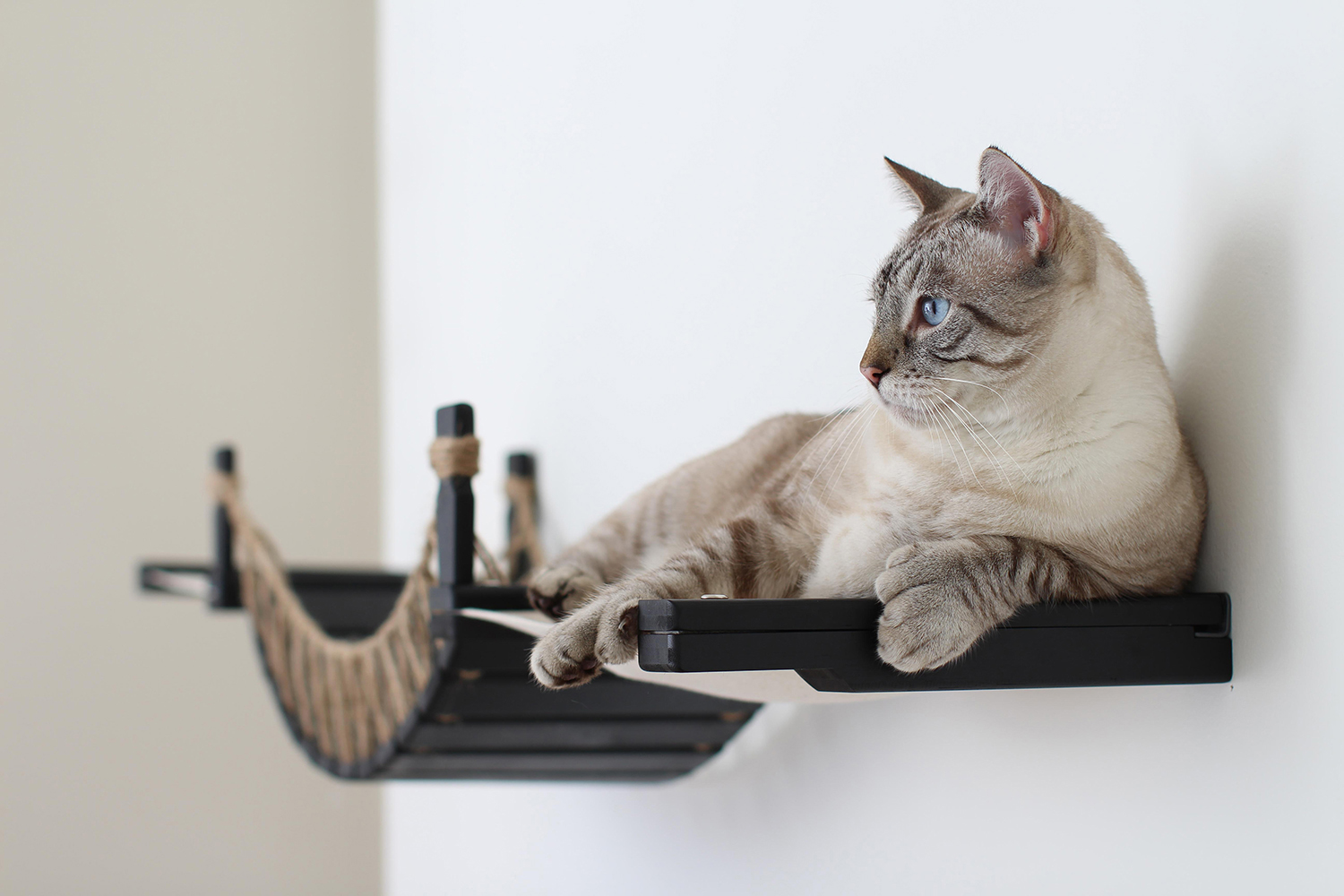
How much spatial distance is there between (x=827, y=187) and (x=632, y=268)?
464mm

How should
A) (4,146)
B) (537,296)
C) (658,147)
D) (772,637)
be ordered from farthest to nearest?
(4,146) < (537,296) < (658,147) < (772,637)

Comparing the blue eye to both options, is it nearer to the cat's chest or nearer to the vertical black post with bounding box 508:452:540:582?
the cat's chest

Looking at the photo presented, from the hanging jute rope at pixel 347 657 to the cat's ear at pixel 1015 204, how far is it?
0.71 meters

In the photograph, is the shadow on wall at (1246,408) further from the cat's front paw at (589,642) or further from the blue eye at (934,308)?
the cat's front paw at (589,642)

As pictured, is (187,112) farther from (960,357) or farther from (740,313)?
(960,357)

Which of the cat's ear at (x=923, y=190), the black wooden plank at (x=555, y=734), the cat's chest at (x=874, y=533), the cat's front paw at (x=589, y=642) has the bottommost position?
the black wooden plank at (x=555, y=734)

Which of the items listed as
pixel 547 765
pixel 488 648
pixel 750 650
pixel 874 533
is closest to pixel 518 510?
pixel 547 765

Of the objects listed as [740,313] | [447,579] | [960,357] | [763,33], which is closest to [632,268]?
[740,313]

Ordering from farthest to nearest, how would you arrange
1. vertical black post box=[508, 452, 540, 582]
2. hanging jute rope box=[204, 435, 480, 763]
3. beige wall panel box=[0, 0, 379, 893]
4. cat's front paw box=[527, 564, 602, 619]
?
beige wall panel box=[0, 0, 379, 893] < vertical black post box=[508, 452, 540, 582] < hanging jute rope box=[204, 435, 480, 763] < cat's front paw box=[527, 564, 602, 619]

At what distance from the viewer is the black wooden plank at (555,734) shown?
1.24 m

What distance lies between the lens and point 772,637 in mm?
669

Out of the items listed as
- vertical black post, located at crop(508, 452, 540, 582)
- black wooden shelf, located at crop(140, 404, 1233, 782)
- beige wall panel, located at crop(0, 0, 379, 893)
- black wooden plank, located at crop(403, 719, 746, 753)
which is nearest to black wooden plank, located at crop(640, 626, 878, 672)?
black wooden shelf, located at crop(140, 404, 1233, 782)

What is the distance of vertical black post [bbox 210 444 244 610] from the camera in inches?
73.9

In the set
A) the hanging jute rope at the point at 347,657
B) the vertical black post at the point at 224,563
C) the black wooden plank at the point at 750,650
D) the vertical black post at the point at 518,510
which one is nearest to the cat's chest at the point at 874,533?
the black wooden plank at the point at 750,650
